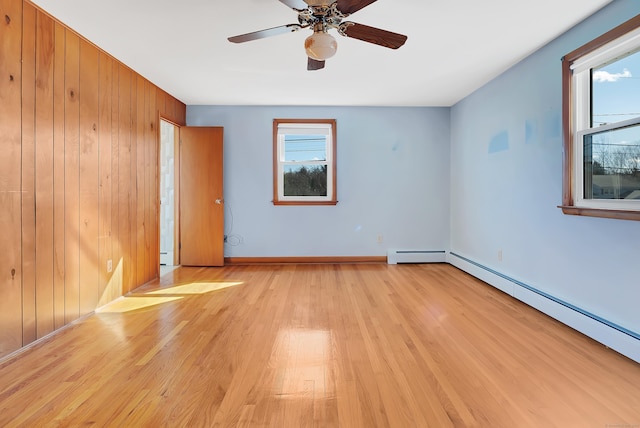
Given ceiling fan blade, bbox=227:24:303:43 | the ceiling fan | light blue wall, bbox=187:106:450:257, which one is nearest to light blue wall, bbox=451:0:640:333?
light blue wall, bbox=187:106:450:257

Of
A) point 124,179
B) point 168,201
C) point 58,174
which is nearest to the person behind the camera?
point 58,174

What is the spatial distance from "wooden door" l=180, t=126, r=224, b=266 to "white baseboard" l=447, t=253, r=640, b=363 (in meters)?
3.59

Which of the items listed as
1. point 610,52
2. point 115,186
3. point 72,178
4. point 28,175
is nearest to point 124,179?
point 115,186

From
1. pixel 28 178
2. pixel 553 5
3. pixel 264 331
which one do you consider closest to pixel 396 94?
pixel 553 5

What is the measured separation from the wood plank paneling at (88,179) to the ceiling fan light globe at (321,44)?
2.02m

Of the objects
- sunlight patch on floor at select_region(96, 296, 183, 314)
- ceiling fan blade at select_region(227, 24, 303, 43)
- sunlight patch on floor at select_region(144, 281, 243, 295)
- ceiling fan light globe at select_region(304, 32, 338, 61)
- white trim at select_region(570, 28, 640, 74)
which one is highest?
ceiling fan blade at select_region(227, 24, 303, 43)

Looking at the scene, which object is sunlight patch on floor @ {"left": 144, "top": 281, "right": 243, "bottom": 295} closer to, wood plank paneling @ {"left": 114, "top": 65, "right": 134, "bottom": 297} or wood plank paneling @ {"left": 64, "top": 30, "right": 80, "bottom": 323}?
wood plank paneling @ {"left": 114, "top": 65, "right": 134, "bottom": 297}

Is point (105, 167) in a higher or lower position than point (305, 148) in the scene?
lower

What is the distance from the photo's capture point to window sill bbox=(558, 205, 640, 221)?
2.11m

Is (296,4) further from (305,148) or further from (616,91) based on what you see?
(305,148)

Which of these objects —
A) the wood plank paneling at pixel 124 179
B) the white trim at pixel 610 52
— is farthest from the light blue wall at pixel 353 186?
the white trim at pixel 610 52

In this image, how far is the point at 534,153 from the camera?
320cm

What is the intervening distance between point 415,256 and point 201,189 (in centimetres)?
328

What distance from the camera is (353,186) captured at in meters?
5.17
